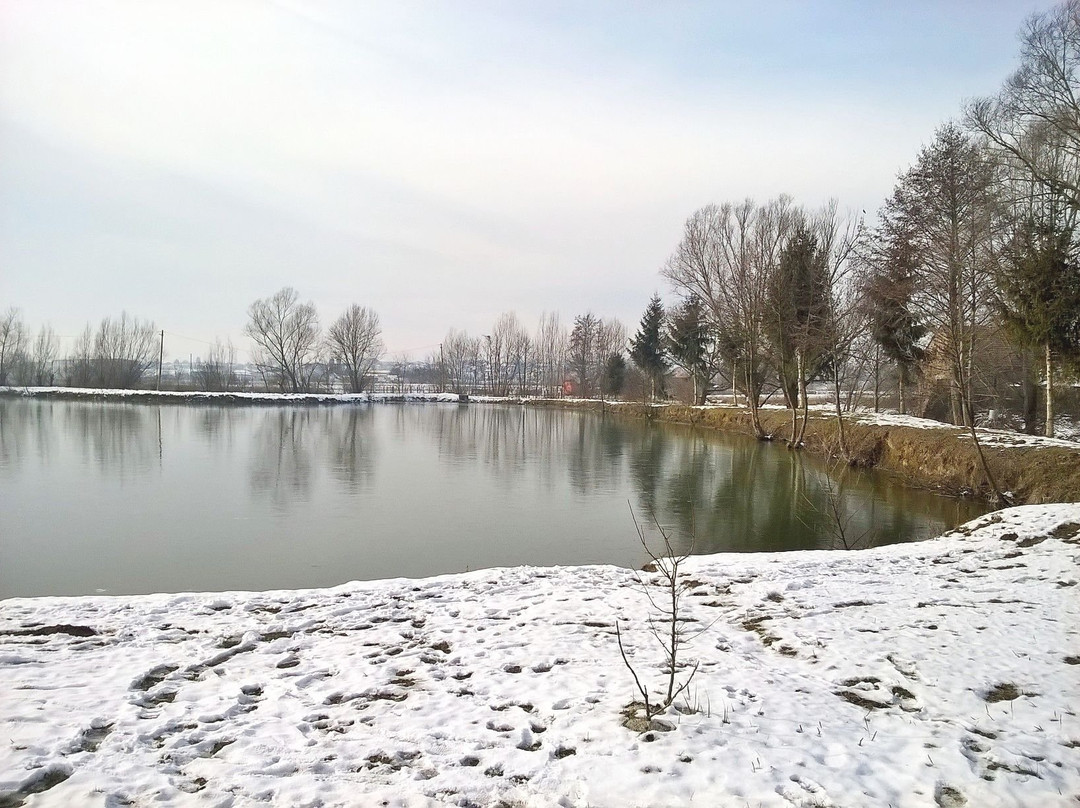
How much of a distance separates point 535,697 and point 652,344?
44902mm

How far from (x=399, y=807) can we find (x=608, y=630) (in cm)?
289

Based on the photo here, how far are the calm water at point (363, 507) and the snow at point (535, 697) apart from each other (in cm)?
217

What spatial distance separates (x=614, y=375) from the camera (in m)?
55.6

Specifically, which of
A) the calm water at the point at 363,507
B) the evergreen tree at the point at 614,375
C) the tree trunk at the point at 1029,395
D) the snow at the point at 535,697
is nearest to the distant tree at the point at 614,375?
the evergreen tree at the point at 614,375

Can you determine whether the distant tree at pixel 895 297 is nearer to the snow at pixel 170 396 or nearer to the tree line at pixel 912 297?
the tree line at pixel 912 297

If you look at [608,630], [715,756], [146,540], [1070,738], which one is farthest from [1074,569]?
[146,540]

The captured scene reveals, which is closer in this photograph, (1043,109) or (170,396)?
(1043,109)

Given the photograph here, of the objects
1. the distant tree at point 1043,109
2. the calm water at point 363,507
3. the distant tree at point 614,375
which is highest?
the distant tree at point 1043,109

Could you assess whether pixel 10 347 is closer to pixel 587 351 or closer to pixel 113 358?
pixel 113 358

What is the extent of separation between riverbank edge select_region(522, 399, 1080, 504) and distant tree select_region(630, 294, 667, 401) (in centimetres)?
1934

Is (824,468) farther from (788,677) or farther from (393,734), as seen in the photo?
(393,734)

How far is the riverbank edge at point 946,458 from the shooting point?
12008 millimetres

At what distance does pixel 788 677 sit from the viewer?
4211 mm

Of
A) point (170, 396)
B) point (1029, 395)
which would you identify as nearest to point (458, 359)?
point (170, 396)
